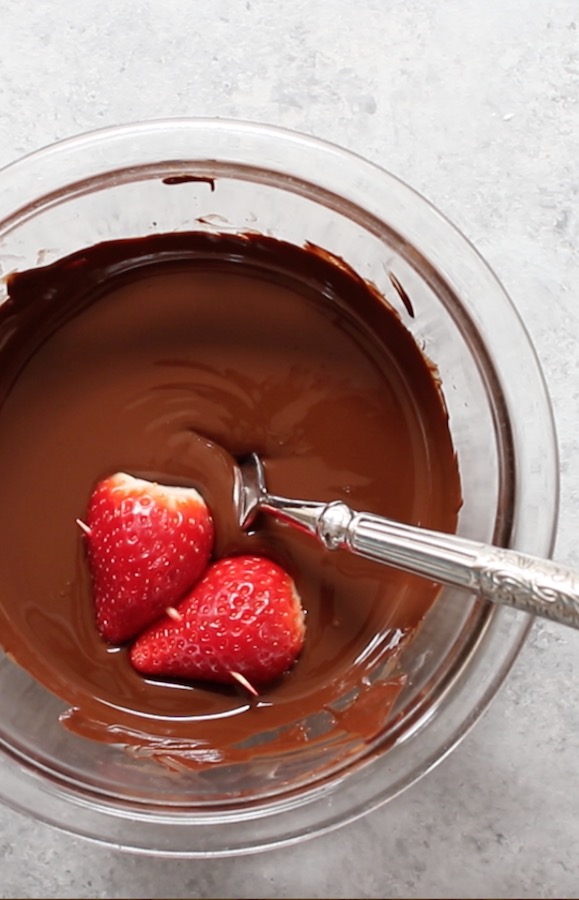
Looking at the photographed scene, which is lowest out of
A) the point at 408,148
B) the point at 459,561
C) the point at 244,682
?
the point at 244,682

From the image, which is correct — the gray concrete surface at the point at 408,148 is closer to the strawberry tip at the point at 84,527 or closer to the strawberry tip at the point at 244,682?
the strawberry tip at the point at 244,682

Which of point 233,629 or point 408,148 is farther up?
point 408,148

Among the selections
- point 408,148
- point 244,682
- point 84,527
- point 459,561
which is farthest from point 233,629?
point 408,148

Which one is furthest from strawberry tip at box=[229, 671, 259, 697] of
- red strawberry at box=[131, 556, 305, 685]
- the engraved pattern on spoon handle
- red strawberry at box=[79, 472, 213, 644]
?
the engraved pattern on spoon handle

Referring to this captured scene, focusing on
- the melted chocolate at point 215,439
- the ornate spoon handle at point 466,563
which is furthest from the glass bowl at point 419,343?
the ornate spoon handle at point 466,563

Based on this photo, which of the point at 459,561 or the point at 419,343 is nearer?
the point at 459,561

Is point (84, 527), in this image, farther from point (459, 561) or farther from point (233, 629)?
point (459, 561)

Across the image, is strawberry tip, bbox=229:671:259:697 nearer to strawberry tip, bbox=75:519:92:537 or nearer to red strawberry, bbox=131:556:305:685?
red strawberry, bbox=131:556:305:685
